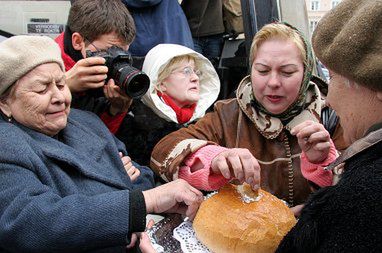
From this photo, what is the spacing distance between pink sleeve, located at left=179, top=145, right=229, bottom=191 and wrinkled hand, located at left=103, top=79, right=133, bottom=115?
0.45m

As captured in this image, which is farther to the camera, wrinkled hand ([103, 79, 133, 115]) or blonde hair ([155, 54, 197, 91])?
blonde hair ([155, 54, 197, 91])

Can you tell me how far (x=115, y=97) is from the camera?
187 cm

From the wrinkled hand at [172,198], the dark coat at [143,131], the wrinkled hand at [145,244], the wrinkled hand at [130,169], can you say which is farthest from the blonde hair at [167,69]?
the wrinkled hand at [145,244]

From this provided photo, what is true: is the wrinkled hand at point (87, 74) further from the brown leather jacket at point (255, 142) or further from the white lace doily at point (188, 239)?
the white lace doily at point (188, 239)

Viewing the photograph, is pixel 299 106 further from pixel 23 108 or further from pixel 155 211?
pixel 23 108

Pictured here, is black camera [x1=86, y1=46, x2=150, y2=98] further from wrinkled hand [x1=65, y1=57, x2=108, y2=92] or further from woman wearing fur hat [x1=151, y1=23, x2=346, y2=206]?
woman wearing fur hat [x1=151, y1=23, x2=346, y2=206]

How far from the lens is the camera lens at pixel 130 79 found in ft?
5.75

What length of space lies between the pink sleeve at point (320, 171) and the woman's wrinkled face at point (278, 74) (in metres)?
0.27

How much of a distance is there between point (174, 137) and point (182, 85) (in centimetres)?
50

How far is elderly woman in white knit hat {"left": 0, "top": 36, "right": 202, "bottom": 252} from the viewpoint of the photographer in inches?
47.5

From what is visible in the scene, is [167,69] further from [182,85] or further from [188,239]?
[188,239]

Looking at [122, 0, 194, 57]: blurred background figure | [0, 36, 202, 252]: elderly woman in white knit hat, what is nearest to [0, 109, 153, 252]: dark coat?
[0, 36, 202, 252]: elderly woman in white knit hat

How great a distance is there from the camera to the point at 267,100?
1729 mm

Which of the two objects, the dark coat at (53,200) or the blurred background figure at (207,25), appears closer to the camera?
the dark coat at (53,200)
